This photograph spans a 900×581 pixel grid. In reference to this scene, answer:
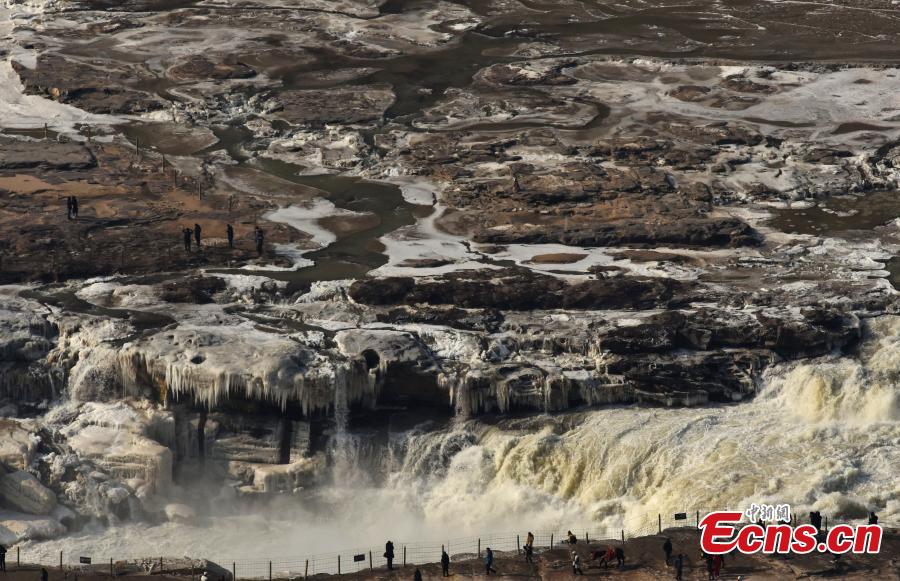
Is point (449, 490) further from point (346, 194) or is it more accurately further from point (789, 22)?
point (789, 22)

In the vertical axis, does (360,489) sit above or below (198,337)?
below

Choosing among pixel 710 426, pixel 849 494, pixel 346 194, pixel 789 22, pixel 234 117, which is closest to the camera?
pixel 849 494

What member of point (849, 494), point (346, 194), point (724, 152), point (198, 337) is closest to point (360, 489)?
point (198, 337)

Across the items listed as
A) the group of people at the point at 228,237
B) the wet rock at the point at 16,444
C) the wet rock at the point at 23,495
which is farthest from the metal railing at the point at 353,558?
the group of people at the point at 228,237

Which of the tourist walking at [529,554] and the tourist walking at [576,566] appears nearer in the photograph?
the tourist walking at [576,566]

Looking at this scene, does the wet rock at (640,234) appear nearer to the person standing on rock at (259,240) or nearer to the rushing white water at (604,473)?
the person standing on rock at (259,240)

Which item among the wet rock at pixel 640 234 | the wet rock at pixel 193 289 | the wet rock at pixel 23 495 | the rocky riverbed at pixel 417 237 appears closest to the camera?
the wet rock at pixel 23 495

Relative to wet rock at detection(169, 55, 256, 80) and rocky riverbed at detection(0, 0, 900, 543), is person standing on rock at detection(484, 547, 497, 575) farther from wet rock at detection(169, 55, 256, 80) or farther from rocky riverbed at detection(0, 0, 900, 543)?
wet rock at detection(169, 55, 256, 80)

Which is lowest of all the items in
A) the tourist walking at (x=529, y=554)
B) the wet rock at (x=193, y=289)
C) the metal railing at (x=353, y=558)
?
the metal railing at (x=353, y=558)

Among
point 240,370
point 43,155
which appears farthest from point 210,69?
point 240,370
